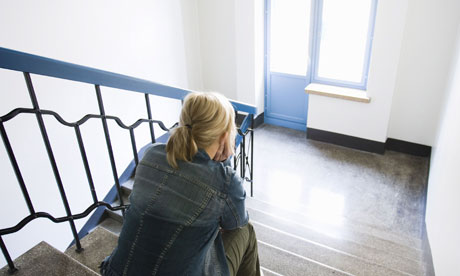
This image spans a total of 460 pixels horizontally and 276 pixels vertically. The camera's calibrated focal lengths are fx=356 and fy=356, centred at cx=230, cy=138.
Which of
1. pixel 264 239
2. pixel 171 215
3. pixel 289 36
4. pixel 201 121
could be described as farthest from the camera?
pixel 289 36

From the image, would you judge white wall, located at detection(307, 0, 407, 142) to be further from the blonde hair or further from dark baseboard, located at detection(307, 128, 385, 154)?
the blonde hair

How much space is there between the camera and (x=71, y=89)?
10.3 feet

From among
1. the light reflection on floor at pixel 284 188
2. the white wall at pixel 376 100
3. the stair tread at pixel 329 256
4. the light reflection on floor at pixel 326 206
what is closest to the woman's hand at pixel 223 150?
the stair tread at pixel 329 256

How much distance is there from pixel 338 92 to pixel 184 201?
139 inches

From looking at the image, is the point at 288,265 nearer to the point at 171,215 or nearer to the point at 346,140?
the point at 171,215

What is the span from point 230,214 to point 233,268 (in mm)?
305

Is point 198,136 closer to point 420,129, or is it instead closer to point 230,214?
point 230,214

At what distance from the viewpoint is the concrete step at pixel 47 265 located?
137 cm

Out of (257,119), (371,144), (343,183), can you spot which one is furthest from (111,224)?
(371,144)

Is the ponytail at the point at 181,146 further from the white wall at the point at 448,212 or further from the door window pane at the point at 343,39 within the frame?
the door window pane at the point at 343,39

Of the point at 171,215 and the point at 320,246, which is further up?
the point at 171,215

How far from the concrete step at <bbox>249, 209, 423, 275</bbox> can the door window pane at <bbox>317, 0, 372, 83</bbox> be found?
2235 mm

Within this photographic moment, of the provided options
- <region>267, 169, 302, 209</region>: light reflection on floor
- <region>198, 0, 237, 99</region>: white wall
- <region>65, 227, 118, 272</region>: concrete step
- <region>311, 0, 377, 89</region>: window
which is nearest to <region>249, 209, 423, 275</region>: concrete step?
<region>267, 169, 302, 209</region>: light reflection on floor

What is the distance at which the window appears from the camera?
13.2 ft
